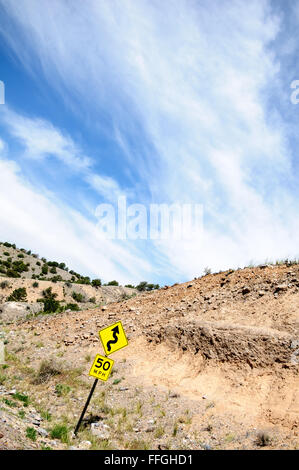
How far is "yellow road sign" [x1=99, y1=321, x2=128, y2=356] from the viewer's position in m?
8.85

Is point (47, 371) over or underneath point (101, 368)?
underneath

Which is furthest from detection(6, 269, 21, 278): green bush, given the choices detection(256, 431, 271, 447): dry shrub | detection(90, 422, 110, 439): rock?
detection(256, 431, 271, 447): dry shrub

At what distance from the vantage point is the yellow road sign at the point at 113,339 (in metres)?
8.85

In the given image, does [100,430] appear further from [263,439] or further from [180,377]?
[263,439]

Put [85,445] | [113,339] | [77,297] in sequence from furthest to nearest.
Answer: [77,297], [113,339], [85,445]

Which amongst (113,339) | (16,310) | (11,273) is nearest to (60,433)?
(113,339)

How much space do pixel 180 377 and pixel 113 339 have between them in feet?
15.6

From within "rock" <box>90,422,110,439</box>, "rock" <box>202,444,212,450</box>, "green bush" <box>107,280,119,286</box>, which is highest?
"green bush" <box>107,280,119,286</box>

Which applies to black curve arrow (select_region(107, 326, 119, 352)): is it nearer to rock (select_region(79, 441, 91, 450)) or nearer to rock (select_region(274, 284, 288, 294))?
rock (select_region(79, 441, 91, 450))

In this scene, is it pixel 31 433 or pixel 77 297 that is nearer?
pixel 31 433

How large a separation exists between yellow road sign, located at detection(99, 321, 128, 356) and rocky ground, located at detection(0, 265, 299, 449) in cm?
241

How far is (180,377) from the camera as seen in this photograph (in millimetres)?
11969
